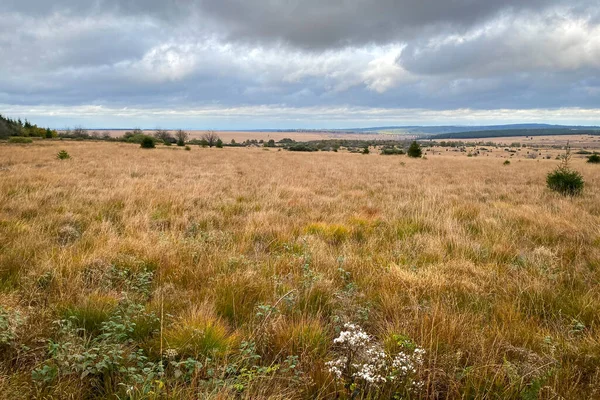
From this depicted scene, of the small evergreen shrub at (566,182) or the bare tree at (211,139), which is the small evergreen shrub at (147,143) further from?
the small evergreen shrub at (566,182)

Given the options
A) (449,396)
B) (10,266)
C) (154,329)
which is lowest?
(449,396)

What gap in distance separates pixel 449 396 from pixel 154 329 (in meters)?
2.30

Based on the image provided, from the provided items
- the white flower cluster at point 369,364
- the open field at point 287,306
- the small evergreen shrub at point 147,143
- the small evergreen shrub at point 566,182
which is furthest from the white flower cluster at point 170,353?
the small evergreen shrub at point 147,143

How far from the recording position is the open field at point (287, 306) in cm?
202

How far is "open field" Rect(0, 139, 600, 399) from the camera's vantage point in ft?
6.64

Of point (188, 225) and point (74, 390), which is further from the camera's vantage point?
point (188, 225)

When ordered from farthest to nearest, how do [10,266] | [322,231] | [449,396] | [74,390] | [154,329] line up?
[322,231] < [10,266] < [154,329] < [449,396] < [74,390]

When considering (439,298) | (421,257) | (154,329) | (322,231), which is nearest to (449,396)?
(439,298)

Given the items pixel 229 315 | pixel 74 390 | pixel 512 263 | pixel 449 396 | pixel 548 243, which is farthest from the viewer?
pixel 548 243

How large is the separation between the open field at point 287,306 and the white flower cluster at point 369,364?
3cm

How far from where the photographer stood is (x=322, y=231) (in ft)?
19.4

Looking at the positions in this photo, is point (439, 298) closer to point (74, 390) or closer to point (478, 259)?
point (478, 259)

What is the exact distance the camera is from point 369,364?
6.81 feet

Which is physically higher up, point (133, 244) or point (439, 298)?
point (133, 244)
